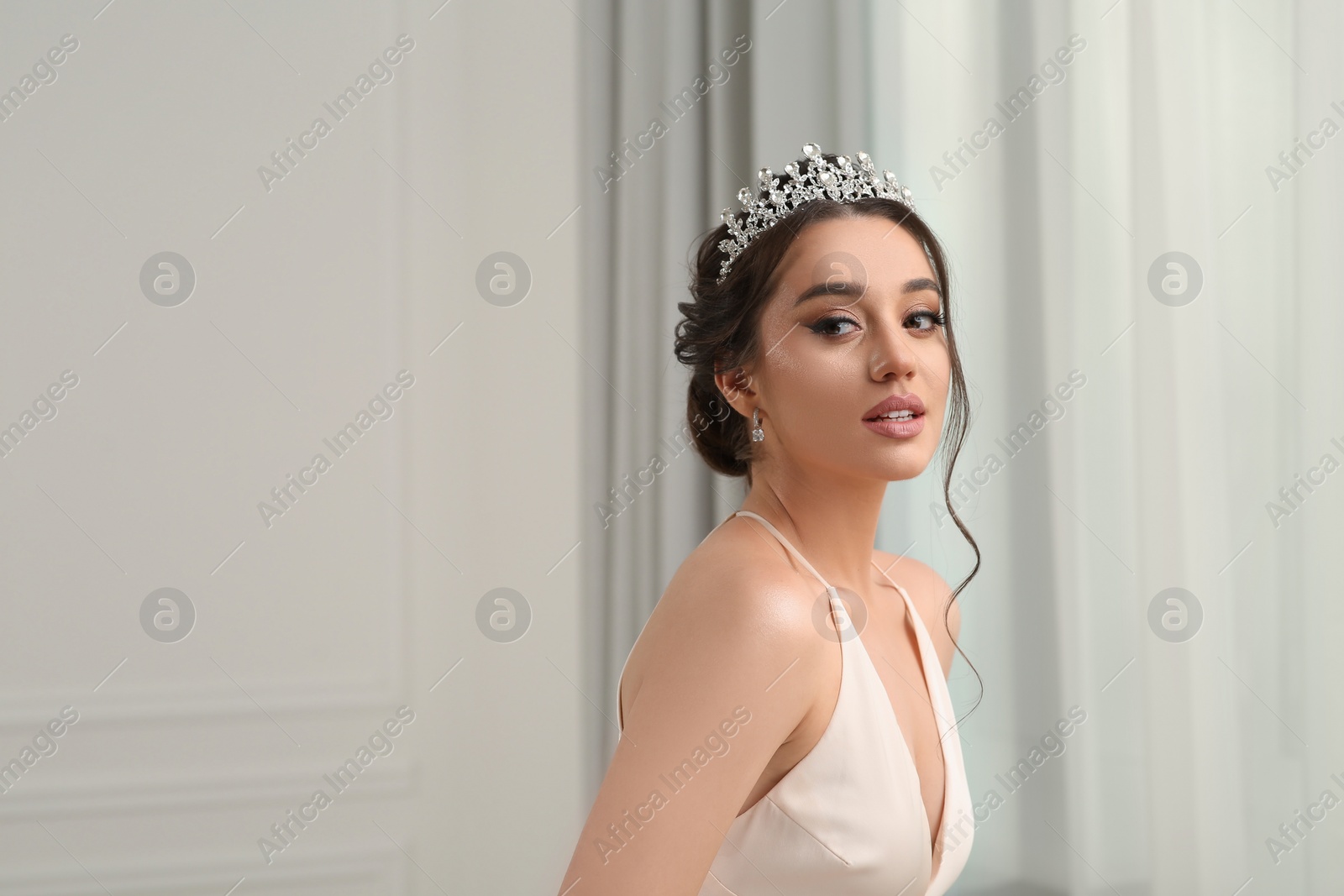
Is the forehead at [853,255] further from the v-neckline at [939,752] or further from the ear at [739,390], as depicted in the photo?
the v-neckline at [939,752]

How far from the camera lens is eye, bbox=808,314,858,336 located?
123 centimetres

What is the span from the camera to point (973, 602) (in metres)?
1.84

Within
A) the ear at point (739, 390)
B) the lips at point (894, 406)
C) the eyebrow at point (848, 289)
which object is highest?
the eyebrow at point (848, 289)

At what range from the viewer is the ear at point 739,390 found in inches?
53.2

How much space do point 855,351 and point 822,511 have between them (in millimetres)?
236

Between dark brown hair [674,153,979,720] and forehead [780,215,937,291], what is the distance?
2cm

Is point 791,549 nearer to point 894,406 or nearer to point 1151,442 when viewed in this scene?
point 894,406

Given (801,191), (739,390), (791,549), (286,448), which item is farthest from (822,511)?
(286,448)

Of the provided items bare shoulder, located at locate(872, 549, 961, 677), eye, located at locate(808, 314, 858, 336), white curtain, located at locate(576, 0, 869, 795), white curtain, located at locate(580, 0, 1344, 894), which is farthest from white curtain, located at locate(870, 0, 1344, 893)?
white curtain, located at locate(576, 0, 869, 795)

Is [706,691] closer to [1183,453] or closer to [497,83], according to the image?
[1183,453]

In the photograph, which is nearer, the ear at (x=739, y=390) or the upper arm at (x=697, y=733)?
the upper arm at (x=697, y=733)

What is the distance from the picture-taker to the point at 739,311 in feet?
4.40

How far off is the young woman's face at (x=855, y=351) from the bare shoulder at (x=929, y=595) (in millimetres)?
417

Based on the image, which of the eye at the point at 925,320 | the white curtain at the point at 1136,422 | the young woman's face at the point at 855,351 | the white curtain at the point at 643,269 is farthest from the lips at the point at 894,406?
the white curtain at the point at 643,269
